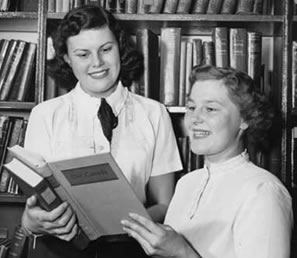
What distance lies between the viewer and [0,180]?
230 centimetres

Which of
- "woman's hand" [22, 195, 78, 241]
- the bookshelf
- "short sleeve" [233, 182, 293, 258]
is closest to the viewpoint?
"short sleeve" [233, 182, 293, 258]

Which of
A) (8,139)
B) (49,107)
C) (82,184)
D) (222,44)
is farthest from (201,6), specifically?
(82,184)

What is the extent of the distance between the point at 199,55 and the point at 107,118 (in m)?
0.49

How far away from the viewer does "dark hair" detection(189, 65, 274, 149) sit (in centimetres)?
160

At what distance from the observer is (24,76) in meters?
2.32

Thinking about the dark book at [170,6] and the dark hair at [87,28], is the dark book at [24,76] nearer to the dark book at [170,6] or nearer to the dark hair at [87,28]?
the dark hair at [87,28]

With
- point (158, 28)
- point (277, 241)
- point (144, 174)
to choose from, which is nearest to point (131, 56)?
point (158, 28)

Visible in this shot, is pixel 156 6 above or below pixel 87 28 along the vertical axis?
above

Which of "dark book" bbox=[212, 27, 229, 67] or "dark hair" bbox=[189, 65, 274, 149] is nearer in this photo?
"dark hair" bbox=[189, 65, 274, 149]

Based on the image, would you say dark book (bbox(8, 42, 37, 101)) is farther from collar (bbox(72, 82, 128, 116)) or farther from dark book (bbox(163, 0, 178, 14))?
dark book (bbox(163, 0, 178, 14))

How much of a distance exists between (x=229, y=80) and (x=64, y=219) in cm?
57

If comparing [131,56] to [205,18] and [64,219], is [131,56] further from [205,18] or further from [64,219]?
[64,219]

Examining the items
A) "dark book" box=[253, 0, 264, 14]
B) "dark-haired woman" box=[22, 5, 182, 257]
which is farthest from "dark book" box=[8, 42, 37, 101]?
"dark book" box=[253, 0, 264, 14]

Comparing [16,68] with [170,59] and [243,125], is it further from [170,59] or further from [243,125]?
[243,125]
